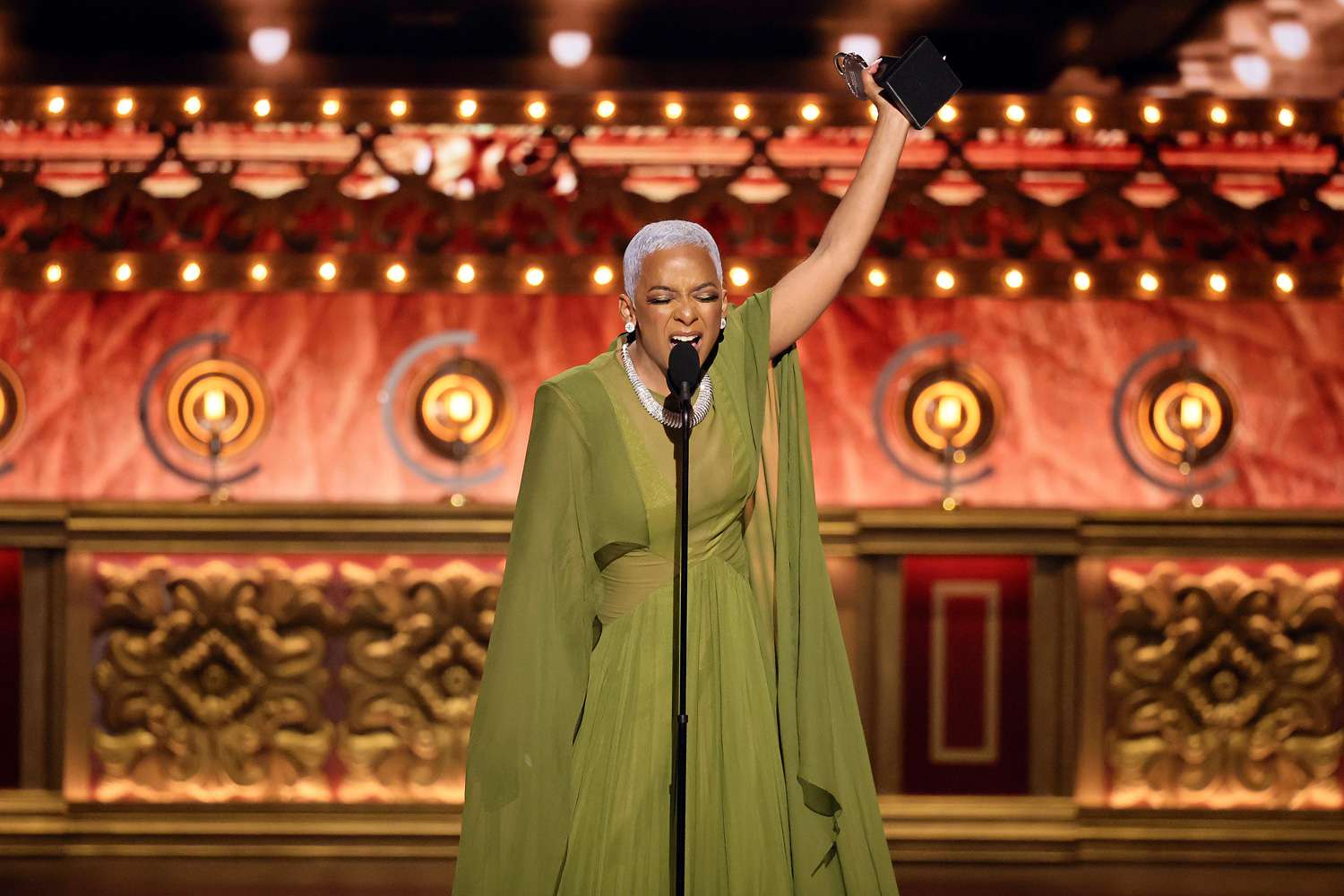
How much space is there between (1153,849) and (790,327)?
2871 mm

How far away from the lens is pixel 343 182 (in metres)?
4.67

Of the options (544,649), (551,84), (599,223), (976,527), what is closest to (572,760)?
(544,649)

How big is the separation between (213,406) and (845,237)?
2920mm

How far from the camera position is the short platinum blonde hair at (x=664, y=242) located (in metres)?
2.06

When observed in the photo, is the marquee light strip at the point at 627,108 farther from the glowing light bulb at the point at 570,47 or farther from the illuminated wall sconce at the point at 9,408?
the illuminated wall sconce at the point at 9,408

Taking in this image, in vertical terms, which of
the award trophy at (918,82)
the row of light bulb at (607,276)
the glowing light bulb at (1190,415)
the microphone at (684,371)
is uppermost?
the row of light bulb at (607,276)

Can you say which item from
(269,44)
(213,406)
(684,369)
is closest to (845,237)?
(684,369)

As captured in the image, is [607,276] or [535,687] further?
[607,276]

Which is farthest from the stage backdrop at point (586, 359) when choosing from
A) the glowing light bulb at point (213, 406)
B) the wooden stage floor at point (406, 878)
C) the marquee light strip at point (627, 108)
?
the wooden stage floor at point (406, 878)

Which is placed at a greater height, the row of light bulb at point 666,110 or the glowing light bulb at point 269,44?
the glowing light bulb at point 269,44

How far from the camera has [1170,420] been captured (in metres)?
4.69

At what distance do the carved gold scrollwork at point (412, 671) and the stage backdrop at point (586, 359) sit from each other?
0.35 metres

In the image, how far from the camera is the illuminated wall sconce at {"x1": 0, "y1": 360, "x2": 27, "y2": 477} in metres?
4.64

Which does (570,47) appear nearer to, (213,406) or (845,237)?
(213,406)
